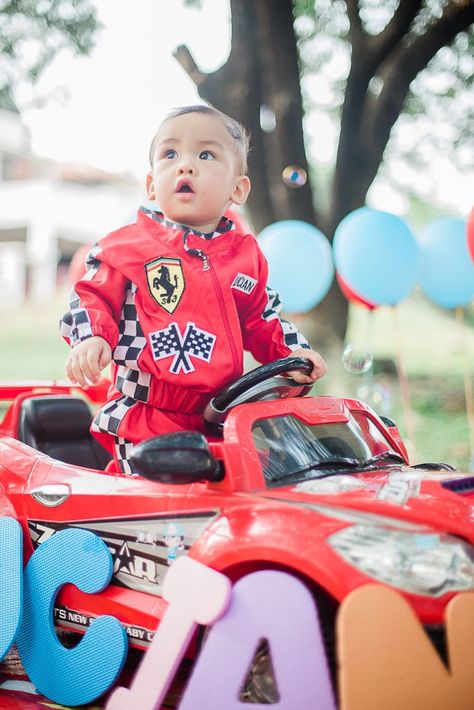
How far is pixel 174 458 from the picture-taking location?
6.04 feet

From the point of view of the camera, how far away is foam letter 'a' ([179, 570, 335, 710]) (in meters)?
1.61

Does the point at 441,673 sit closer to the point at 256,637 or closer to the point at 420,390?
the point at 256,637

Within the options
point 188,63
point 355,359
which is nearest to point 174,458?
point 355,359

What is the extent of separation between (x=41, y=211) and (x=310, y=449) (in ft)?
55.0

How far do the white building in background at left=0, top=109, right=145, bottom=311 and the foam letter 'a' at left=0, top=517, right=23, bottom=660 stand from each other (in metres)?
15.0

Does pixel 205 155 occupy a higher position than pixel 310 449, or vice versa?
pixel 205 155

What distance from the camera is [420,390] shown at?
1021 cm

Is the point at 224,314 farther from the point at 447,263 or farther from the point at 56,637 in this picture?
the point at 447,263

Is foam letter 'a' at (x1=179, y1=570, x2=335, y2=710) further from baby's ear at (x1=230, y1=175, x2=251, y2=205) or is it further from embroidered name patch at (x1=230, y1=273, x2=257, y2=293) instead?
baby's ear at (x1=230, y1=175, x2=251, y2=205)

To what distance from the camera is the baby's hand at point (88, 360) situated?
2258mm

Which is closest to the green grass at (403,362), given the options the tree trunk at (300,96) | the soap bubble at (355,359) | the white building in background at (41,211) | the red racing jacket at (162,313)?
the soap bubble at (355,359)

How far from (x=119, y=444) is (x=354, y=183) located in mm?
5272

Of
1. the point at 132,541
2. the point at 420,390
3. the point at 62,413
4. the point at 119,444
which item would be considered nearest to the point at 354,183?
the point at 420,390

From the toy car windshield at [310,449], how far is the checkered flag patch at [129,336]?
22.3 inches
